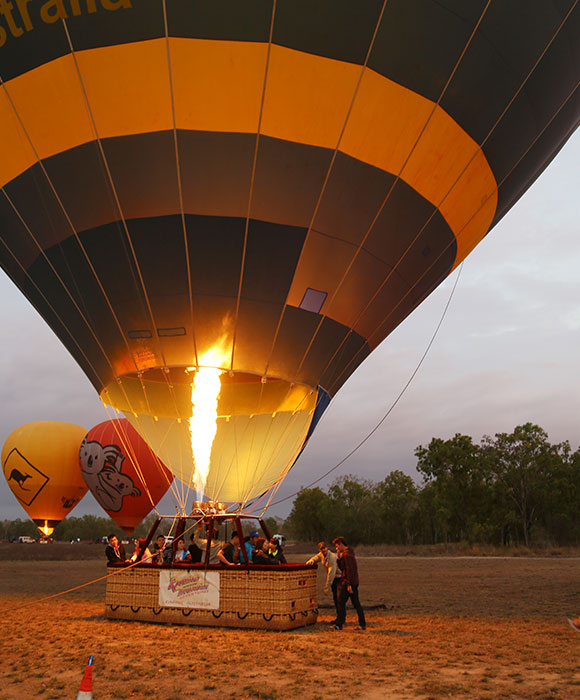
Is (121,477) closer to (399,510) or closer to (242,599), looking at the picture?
(242,599)

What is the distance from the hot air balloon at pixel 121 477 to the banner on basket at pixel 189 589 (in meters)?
18.8

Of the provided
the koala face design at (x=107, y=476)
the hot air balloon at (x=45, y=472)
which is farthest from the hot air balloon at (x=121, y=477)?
the hot air balloon at (x=45, y=472)

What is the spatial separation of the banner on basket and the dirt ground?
343 millimetres

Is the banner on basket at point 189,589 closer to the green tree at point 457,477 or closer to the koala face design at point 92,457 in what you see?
the koala face design at point 92,457

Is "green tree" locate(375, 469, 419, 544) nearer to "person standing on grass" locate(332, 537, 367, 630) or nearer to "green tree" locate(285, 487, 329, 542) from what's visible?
"green tree" locate(285, 487, 329, 542)

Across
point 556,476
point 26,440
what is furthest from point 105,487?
point 556,476

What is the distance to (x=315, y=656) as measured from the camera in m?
6.56

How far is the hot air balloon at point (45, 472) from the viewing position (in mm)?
31328

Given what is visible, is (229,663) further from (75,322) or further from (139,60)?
(139,60)

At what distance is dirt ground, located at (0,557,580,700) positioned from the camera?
5.23 m

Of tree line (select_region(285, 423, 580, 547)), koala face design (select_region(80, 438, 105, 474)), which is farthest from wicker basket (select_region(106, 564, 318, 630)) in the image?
tree line (select_region(285, 423, 580, 547))

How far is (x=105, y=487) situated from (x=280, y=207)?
22.7 meters

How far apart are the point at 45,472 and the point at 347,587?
85.4ft

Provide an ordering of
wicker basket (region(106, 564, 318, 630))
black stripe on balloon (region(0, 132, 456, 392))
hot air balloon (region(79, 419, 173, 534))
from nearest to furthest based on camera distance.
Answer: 1. black stripe on balloon (region(0, 132, 456, 392))
2. wicker basket (region(106, 564, 318, 630))
3. hot air balloon (region(79, 419, 173, 534))
